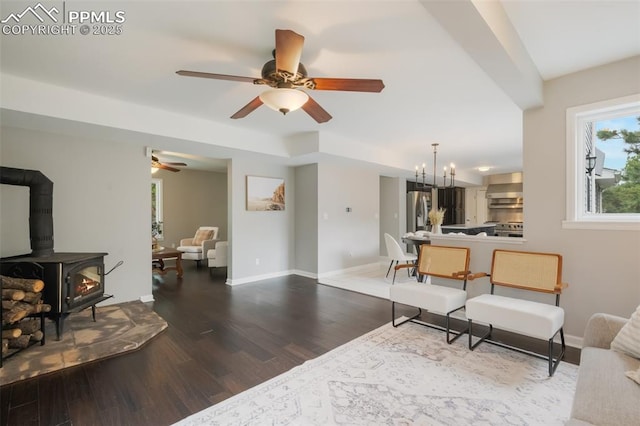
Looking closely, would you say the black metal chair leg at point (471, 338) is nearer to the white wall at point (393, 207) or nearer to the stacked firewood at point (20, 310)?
the stacked firewood at point (20, 310)

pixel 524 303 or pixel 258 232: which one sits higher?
pixel 258 232

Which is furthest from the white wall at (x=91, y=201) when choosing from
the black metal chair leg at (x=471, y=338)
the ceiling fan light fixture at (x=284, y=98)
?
the black metal chair leg at (x=471, y=338)

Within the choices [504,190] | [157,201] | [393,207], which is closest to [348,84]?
[393,207]

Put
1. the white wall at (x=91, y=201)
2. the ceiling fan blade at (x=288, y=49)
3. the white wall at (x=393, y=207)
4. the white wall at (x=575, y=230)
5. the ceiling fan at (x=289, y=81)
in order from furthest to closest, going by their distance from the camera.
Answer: the white wall at (x=393, y=207), the white wall at (x=91, y=201), the white wall at (x=575, y=230), the ceiling fan at (x=289, y=81), the ceiling fan blade at (x=288, y=49)

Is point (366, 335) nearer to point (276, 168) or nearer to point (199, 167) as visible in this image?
point (276, 168)

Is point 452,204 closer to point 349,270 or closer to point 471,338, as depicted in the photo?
point 349,270

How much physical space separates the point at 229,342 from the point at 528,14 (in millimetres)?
3550

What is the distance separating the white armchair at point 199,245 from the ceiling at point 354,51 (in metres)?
3.49

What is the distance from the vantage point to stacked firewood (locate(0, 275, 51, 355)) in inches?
100

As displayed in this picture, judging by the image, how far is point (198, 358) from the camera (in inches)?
102

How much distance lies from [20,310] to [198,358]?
1.61 metres

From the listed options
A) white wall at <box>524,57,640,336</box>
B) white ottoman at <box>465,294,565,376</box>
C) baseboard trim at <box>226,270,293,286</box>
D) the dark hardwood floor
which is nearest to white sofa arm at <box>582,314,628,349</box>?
white ottoman at <box>465,294,565,376</box>

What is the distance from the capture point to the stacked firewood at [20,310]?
2.55 m

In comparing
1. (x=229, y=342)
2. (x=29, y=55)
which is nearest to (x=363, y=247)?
(x=229, y=342)
